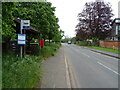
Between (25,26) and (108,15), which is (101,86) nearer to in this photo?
(25,26)

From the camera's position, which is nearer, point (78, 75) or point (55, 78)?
point (55, 78)

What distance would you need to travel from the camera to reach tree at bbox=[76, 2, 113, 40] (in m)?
43.2

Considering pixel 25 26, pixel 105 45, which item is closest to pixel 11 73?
pixel 25 26

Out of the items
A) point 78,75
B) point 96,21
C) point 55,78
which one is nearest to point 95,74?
point 78,75

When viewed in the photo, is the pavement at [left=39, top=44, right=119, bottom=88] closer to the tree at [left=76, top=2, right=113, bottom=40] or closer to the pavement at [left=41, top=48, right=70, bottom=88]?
the pavement at [left=41, top=48, right=70, bottom=88]

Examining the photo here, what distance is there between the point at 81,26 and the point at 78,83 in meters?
41.1

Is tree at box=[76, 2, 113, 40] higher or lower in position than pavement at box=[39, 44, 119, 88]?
higher

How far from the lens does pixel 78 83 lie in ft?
21.4

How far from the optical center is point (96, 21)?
43.9m

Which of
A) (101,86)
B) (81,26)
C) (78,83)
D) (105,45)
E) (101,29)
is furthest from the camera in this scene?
(81,26)

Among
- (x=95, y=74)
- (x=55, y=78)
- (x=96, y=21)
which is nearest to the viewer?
(x=55, y=78)

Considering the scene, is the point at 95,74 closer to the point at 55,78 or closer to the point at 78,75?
the point at 78,75

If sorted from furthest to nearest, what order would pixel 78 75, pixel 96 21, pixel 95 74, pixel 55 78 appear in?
pixel 96 21 < pixel 95 74 < pixel 78 75 < pixel 55 78

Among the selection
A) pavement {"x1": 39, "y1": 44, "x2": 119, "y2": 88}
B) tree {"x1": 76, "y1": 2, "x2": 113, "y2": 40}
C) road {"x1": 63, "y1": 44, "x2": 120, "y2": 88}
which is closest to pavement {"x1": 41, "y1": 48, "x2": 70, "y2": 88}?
pavement {"x1": 39, "y1": 44, "x2": 119, "y2": 88}
